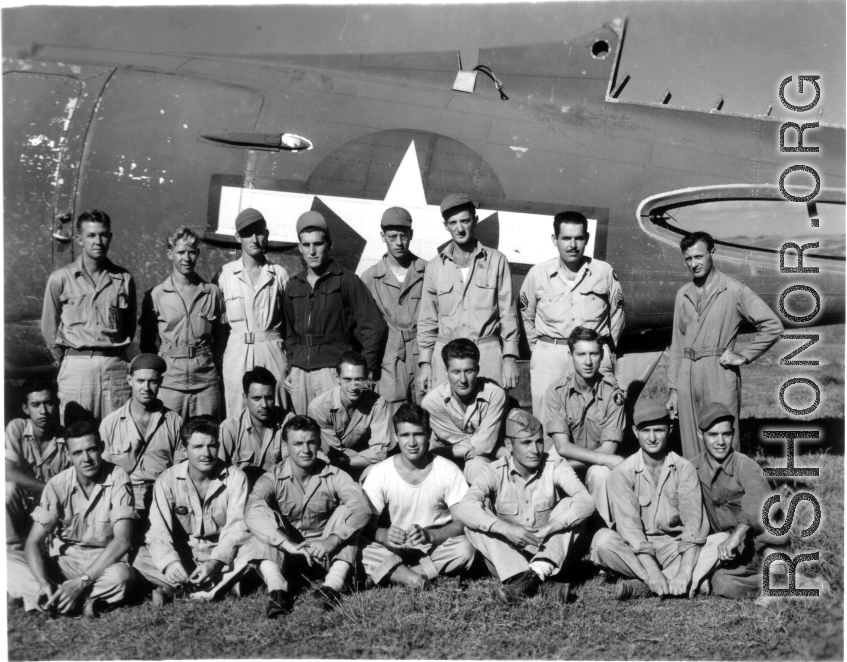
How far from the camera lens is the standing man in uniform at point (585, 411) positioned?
19.3 ft

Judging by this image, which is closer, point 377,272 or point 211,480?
point 211,480

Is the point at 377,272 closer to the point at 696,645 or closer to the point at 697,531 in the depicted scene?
the point at 697,531

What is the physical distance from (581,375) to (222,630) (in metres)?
2.92

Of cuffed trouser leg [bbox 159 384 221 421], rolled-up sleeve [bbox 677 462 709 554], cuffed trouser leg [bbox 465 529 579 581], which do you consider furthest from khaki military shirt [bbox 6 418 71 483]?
rolled-up sleeve [bbox 677 462 709 554]

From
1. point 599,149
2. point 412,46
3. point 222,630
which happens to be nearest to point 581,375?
point 599,149

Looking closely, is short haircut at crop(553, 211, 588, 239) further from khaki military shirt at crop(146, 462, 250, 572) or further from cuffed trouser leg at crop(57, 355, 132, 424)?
cuffed trouser leg at crop(57, 355, 132, 424)

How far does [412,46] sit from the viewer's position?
24.7 feet

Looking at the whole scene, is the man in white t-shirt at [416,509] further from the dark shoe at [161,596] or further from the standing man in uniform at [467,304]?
the dark shoe at [161,596]

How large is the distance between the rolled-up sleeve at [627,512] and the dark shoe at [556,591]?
52cm

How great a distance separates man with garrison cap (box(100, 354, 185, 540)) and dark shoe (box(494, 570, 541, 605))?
7.88ft

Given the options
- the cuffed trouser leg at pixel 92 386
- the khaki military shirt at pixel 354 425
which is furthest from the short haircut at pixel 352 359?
the cuffed trouser leg at pixel 92 386

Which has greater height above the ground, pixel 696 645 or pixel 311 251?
pixel 311 251

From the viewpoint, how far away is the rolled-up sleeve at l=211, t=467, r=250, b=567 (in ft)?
17.1

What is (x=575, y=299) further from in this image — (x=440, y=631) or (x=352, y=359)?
(x=440, y=631)
